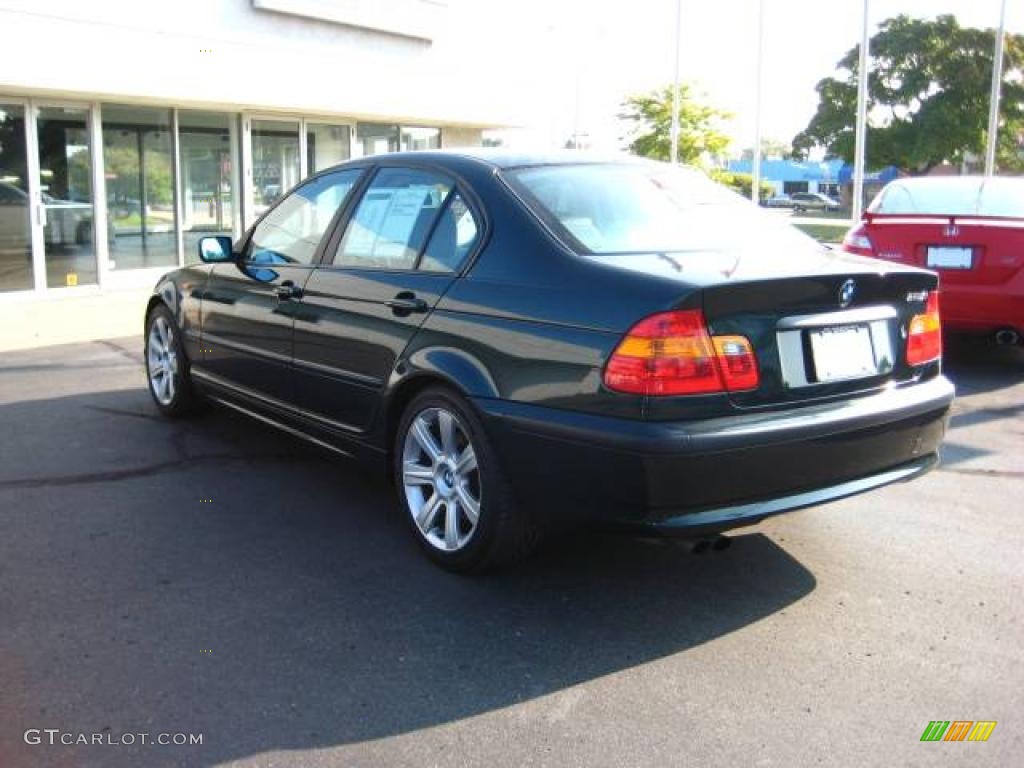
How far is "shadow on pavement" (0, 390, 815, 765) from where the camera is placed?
9.75 feet

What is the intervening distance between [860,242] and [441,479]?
5514 mm

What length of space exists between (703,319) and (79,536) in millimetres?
2796

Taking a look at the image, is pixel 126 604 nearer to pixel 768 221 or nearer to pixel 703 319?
pixel 703 319

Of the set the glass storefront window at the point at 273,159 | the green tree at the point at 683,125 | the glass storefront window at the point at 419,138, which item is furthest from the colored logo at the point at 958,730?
the green tree at the point at 683,125

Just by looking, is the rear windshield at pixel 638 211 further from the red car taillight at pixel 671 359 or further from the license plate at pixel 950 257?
the license plate at pixel 950 257

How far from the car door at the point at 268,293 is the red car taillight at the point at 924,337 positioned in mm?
2560

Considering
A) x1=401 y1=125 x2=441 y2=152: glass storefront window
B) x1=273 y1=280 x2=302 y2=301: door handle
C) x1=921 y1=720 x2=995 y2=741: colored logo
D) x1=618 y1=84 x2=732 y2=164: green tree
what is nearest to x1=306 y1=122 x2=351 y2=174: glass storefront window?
x1=401 y1=125 x2=441 y2=152: glass storefront window

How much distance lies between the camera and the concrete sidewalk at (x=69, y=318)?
32.4 ft

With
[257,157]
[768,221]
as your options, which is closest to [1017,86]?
[257,157]

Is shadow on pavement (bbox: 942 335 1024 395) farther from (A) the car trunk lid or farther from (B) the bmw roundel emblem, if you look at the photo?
(B) the bmw roundel emblem

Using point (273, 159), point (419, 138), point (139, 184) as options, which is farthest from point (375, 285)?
point (419, 138)

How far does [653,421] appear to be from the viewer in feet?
10.6

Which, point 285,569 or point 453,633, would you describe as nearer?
point 453,633

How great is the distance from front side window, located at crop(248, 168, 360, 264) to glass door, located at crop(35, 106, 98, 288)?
27.0ft
